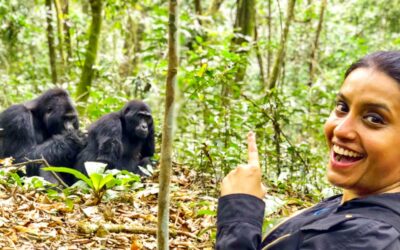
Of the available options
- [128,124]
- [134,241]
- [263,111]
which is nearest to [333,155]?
[134,241]

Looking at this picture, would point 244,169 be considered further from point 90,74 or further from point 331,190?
point 90,74

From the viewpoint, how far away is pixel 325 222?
6.20 ft

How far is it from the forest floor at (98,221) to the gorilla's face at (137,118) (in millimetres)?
2558

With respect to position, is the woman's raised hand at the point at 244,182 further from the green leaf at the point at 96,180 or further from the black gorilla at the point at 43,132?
the black gorilla at the point at 43,132

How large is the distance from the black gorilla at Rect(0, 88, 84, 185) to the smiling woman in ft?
18.2

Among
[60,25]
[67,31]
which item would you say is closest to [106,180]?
[60,25]

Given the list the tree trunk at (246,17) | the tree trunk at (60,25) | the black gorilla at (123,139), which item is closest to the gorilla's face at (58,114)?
the black gorilla at (123,139)

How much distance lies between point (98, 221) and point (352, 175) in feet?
9.44

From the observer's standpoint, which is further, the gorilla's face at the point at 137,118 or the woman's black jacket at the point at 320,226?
the gorilla's face at the point at 137,118

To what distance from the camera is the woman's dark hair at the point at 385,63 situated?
2021 mm

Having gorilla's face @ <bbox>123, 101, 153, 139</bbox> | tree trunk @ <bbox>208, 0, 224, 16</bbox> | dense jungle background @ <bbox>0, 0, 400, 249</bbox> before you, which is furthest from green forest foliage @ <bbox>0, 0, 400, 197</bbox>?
gorilla's face @ <bbox>123, 101, 153, 139</bbox>

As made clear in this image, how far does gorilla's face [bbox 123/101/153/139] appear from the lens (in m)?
8.22

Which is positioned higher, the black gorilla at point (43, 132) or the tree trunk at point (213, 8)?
the tree trunk at point (213, 8)

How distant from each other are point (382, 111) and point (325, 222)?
0.46 metres
